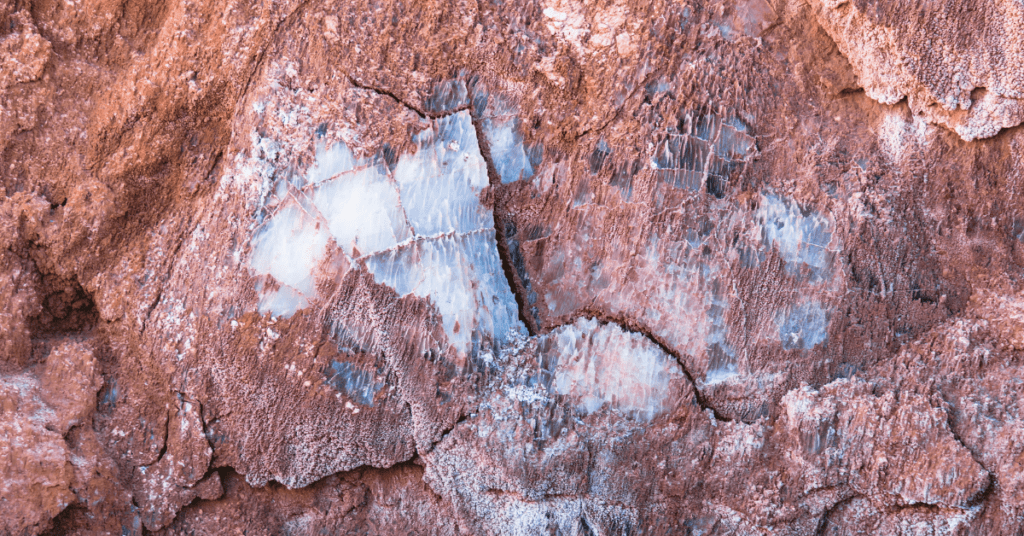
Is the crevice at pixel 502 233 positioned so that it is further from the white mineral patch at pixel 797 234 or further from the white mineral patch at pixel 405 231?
the white mineral patch at pixel 797 234

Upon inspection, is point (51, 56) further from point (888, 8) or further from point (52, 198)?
point (888, 8)

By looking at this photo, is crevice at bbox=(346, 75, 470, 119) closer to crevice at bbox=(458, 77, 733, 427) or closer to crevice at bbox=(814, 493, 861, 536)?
crevice at bbox=(458, 77, 733, 427)

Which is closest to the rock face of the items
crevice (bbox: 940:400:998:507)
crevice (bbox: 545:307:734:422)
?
crevice (bbox: 545:307:734:422)

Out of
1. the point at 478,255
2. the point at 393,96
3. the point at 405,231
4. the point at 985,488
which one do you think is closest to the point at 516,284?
the point at 478,255

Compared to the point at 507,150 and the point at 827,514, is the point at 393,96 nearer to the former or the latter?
the point at 507,150

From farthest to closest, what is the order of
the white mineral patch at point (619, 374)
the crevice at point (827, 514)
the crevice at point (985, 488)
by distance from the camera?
the white mineral patch at point (619, 374) < the crevice at point (827, 514) < the crevice at point (985, 488)

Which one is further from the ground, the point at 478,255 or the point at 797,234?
the point at 478,255

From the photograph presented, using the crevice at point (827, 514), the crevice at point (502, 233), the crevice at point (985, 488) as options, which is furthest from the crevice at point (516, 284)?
the crevice at point (985, 488)

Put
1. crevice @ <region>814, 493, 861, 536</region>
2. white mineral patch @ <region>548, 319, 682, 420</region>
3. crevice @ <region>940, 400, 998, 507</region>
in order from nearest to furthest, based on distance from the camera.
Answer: crevice @ <region>940, 400, 998, 507</region> → crevice @ <region>814, 493, 861, 536</region> → white mineral patch @ <region>548, 319, 682, 420</region>
